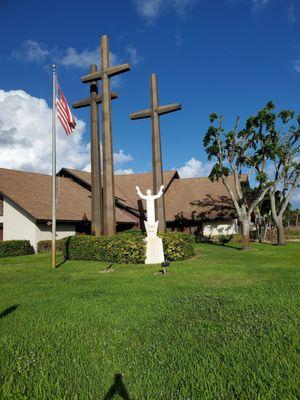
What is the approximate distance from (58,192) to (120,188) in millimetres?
8805

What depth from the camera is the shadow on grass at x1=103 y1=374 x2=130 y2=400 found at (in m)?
3.39

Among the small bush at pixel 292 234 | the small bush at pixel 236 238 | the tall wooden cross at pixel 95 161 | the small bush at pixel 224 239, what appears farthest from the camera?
the small bush at pixel 292 234

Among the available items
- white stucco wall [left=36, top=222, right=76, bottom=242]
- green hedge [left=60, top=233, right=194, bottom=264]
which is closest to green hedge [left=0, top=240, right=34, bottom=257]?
white stucco wall [left=36, top=222, right=76, bottom=242]

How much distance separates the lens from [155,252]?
50.0ft

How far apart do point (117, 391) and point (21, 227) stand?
74.6 ft

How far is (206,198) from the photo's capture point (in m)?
33.5

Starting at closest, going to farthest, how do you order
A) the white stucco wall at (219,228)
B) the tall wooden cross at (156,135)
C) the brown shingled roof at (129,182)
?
the tall wooden cross at (156,135), the white stucco wall at (219,228), the brown shingled roof at (129,182)

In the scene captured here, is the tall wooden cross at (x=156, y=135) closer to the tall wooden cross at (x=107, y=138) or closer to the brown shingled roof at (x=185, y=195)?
the tall wooden cross at (x=107, y=138)

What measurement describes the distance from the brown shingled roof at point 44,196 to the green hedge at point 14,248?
1985mm

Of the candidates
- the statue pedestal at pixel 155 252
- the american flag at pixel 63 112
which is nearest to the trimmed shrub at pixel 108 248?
the statue pedestal at pixel 155 252

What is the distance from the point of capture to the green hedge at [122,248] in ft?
51.4

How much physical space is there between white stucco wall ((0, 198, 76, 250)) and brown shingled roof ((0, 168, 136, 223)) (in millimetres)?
754

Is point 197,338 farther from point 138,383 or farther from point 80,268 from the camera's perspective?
point 80,268

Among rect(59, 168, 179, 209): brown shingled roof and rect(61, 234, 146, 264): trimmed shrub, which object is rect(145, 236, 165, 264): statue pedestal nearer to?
rect(61, 234, 146, 264): trimmed shrub
